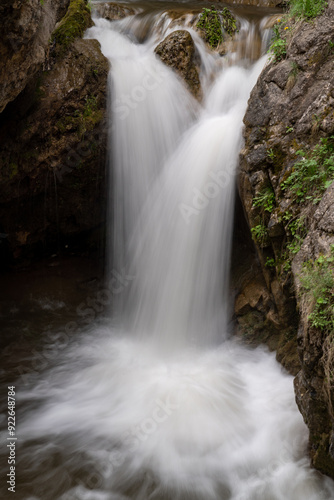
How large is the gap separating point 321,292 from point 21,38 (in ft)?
13.0

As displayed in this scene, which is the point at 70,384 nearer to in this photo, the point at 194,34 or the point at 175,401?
the point at 175,401

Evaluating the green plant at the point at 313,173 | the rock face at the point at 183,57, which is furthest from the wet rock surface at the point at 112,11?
the green plant at the point at 313,173

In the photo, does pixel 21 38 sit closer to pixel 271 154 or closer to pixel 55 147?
pixel 55 147

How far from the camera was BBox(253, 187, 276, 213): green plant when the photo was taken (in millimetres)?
4328

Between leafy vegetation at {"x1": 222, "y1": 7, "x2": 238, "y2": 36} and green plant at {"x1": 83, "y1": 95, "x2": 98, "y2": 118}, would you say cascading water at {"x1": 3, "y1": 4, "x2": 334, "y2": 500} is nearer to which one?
green plant at {"x1": 83, "y1": 95, "x2": 98, "y2": 118}

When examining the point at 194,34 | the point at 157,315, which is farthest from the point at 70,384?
the point at 194,34

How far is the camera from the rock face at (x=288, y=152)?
3699 millimetres

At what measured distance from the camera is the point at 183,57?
6.80 metres

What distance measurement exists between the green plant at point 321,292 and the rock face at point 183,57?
460cm

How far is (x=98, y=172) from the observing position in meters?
6.36

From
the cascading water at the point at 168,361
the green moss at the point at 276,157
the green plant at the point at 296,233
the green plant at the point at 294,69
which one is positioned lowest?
the cascading water at the point at 168,361

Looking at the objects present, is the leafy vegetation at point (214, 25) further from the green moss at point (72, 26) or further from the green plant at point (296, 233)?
the green plant at point (296, 233)

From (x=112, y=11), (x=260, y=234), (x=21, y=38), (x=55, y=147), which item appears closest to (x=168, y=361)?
(x=260, y=234)

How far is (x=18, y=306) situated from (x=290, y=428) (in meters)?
4.47
